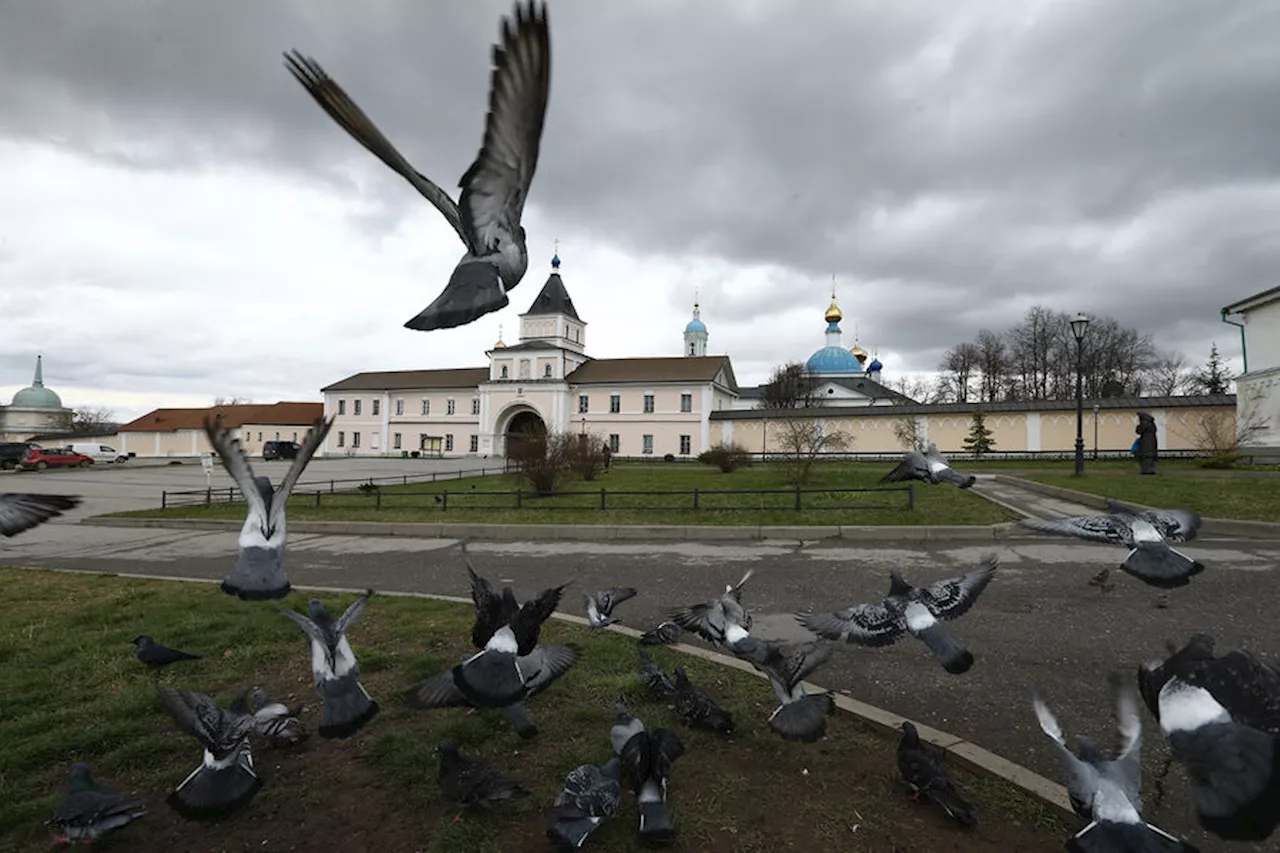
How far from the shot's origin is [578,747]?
3723 millimetres

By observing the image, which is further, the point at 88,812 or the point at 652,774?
the point at 652,774

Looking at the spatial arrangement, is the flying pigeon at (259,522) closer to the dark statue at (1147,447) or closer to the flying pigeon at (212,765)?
the flying pigeon at (212,765)

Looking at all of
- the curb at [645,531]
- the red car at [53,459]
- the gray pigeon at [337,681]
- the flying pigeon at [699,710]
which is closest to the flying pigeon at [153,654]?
the gray pigeon at [337,681]

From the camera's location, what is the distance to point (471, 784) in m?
3.03

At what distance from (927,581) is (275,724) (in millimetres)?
7884

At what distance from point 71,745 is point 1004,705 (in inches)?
236

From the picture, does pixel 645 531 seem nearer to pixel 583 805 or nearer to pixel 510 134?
pixel 583 805

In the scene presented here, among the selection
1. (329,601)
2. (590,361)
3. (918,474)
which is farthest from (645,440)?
(918,474)

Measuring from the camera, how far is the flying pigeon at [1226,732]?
1.77 meters

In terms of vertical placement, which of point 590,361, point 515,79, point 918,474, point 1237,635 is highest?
point 590,361

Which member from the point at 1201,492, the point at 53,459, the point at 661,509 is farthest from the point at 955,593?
the point at 53,459

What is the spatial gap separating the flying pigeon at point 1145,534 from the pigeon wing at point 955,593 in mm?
467

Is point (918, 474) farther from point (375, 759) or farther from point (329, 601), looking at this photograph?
point (329, 601)

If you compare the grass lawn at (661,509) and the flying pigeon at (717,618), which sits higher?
the flying pigeon at (717,618)
